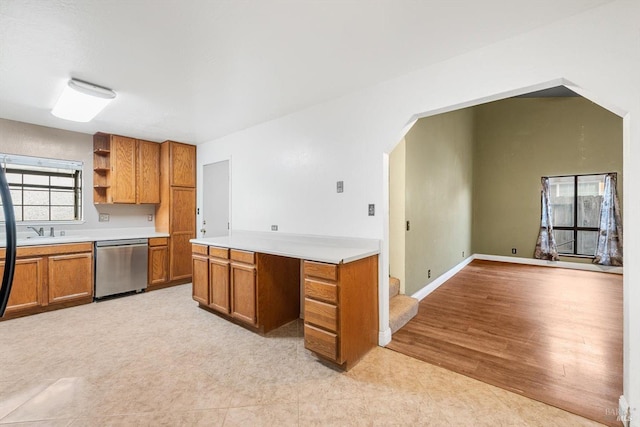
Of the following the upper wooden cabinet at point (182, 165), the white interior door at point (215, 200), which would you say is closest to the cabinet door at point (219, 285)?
the white interior door at point (215, 200)

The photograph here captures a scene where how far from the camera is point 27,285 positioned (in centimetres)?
336

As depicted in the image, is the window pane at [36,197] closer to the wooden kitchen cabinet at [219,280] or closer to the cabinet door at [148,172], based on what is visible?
the cabinet door at [148,172]

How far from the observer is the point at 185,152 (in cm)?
480

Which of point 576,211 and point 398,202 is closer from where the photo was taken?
point 398,202

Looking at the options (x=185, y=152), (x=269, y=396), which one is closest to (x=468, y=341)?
(x=269, y=396)

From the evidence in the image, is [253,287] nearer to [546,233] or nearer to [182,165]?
[182,165]

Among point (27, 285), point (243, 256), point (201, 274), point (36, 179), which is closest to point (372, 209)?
point (243, 256)

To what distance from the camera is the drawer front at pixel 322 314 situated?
2211 mm

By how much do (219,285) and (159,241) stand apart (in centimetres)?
189

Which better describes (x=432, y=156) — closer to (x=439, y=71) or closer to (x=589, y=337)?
(x=439, y=71)

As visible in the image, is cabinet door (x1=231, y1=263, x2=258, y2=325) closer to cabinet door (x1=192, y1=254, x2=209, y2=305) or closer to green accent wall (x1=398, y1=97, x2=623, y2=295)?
cabinet door (x1=192, y1=254, x2=209, y2=305)

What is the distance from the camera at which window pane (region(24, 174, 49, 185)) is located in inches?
151

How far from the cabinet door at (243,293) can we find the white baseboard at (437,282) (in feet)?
6.91

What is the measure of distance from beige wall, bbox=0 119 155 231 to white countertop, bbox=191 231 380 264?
2025mm
